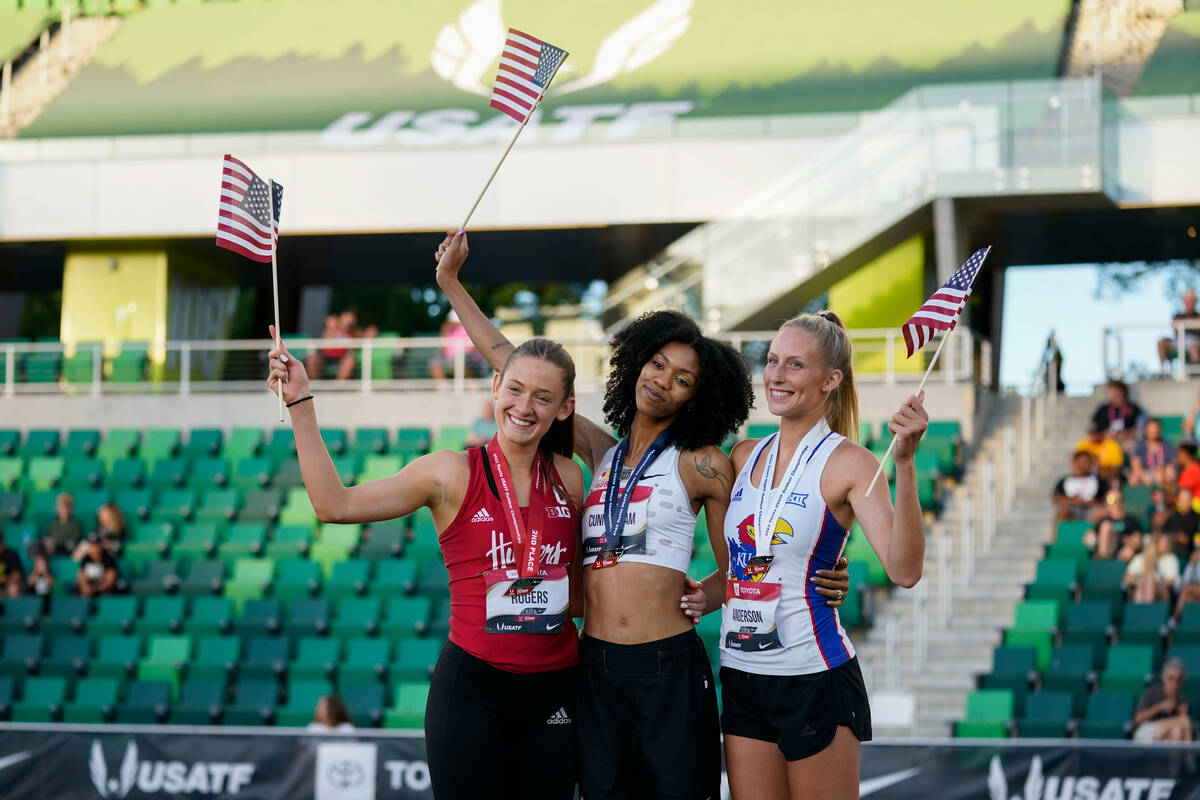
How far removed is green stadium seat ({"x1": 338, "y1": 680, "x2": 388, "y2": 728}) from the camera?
1080cm

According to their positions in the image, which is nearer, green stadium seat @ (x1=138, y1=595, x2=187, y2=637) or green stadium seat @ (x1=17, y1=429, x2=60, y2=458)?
green stadium seat @ (x1=138, y1=595, x2=187, y2=637)

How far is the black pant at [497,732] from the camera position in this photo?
4094mm

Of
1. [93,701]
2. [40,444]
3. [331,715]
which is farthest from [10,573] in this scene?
[331,715]

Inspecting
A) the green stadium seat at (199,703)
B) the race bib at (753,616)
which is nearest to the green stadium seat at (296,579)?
the green stadium seat at (199,703)

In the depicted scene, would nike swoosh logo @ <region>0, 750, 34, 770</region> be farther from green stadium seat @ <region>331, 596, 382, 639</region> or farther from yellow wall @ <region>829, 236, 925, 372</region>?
yellow wall @ <region>829, 236, 925, 372</region>

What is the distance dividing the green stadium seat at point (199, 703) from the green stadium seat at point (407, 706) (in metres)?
1.38

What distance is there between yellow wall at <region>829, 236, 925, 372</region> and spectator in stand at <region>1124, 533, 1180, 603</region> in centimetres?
593

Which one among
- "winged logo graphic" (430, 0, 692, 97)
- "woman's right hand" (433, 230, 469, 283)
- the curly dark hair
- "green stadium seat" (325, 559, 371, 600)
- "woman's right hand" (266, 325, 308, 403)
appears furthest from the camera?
"winged logo graphic" (430, 0, 692, 97)

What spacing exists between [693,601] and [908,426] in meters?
0.89

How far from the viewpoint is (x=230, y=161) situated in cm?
452

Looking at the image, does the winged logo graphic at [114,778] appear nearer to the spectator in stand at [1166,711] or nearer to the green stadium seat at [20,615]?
the green stadium seat at [20,615]

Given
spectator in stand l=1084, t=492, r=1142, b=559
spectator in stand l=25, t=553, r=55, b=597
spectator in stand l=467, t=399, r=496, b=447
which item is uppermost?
spectator in stand l=467, t=399, r=496, b=447

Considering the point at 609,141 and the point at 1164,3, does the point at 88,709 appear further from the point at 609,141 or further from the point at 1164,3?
the point at 1164,3

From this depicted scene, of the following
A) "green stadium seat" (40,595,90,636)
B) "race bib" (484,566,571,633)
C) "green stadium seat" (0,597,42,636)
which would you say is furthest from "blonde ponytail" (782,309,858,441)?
"green stadium seat" (0,597,42,636)
